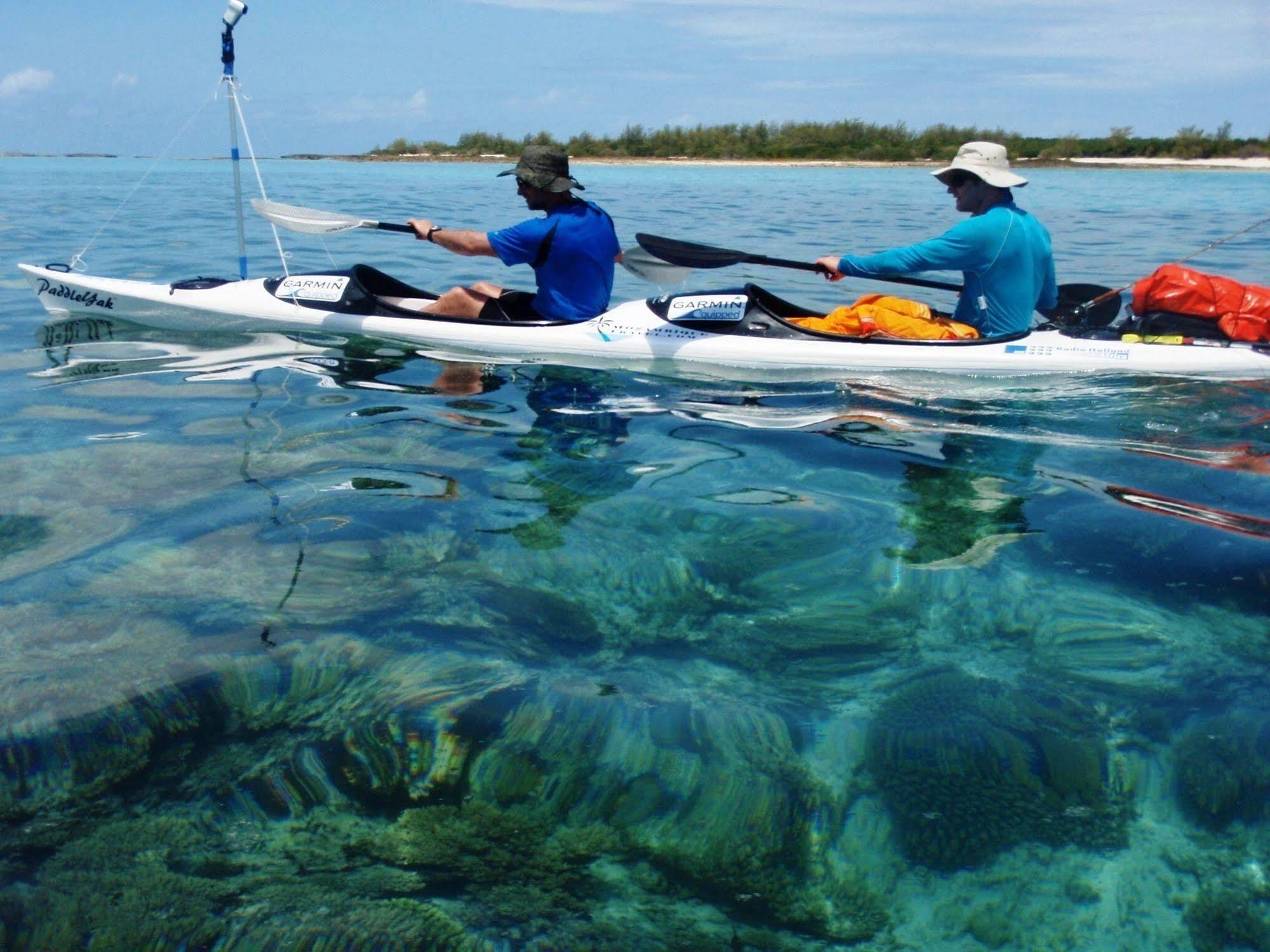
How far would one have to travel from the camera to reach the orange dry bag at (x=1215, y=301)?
22.7 feet

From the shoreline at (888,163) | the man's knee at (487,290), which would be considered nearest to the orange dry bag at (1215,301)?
the man's knee at (487,290)

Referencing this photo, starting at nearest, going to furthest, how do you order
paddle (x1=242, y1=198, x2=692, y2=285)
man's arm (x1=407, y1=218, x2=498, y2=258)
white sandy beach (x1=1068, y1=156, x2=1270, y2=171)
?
man's arm (x1=407, y1=218, x2=498, y2=258) → paddle (x1=242, y1=198, x2=692, y2=285) → white sandy beach (x1=1068, y1=156, x2=1270, y2=171)

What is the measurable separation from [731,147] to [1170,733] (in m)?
55.6

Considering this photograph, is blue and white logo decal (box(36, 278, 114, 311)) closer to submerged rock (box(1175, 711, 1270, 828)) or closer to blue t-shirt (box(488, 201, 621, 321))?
blue t-shirt (box(488, 201, 621, 321))

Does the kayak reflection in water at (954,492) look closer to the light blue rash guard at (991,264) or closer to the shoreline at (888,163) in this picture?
the light blue rash guard at (991,264)

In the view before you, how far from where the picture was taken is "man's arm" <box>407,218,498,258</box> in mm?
7215

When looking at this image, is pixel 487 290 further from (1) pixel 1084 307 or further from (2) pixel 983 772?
(2) pixel 983 772

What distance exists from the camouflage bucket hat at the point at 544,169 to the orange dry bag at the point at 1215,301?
14.0ft

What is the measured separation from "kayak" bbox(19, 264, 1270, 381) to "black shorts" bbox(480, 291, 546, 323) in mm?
233

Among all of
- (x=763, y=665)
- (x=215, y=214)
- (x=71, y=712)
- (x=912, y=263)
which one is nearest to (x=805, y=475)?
(x=763, y=665)

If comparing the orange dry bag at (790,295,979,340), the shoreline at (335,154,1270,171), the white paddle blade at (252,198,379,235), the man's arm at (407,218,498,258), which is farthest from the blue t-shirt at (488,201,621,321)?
the shoreline at (335,154,1270,171)

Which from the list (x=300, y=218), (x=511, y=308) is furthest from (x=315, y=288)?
(x=511, y=308)

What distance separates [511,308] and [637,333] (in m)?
1.34

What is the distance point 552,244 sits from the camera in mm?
7223
